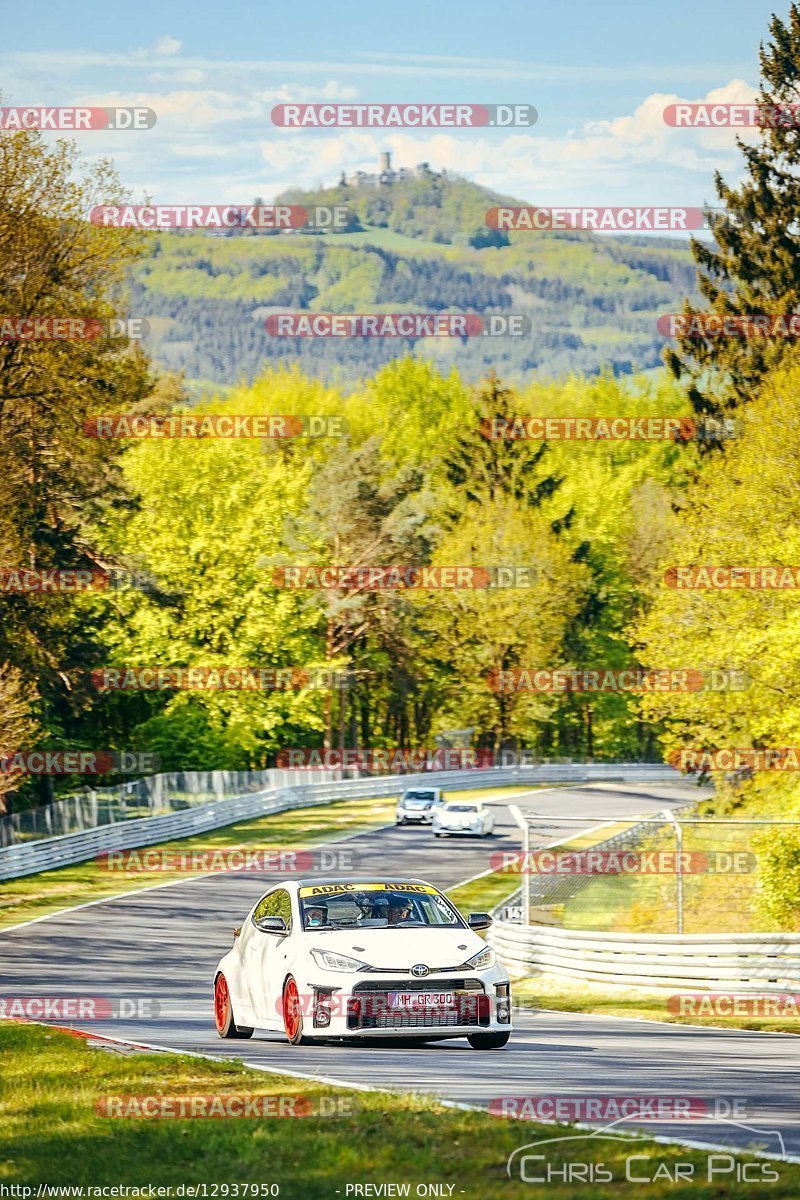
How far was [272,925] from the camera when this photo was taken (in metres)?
14.4

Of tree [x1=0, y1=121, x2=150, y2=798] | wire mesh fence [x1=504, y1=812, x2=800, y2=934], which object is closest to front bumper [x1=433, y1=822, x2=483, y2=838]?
tree [x1=0, y1=121, x2=150, y2=798]

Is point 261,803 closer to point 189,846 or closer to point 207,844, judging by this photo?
point 207,844

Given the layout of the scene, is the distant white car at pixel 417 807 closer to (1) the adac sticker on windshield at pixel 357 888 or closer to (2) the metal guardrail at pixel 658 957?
(2) the metal guardrail at pixel 658 957

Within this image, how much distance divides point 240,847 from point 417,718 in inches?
1691

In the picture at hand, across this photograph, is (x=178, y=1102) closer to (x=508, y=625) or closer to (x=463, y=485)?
(x=508, y=625)

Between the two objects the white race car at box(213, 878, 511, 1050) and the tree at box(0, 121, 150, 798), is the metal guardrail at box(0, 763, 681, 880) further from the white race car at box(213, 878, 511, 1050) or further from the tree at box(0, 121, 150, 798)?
the white race car at box(213, 878, 511, 1050)

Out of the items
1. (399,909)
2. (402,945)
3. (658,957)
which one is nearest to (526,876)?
(658,957)

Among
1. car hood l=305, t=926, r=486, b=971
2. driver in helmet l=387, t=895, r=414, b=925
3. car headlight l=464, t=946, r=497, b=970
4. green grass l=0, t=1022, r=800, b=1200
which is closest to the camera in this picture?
green grass l=0, t=1022, r=800, b=1200

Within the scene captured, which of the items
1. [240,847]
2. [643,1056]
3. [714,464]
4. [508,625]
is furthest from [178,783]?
[643,1056]

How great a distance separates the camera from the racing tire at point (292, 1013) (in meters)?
13.7

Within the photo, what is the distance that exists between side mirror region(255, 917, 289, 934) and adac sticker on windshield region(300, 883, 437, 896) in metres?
0.36

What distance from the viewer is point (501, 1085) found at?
1148 centimetres

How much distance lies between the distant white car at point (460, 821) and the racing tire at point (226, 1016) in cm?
3658

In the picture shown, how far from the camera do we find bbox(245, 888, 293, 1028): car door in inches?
558
